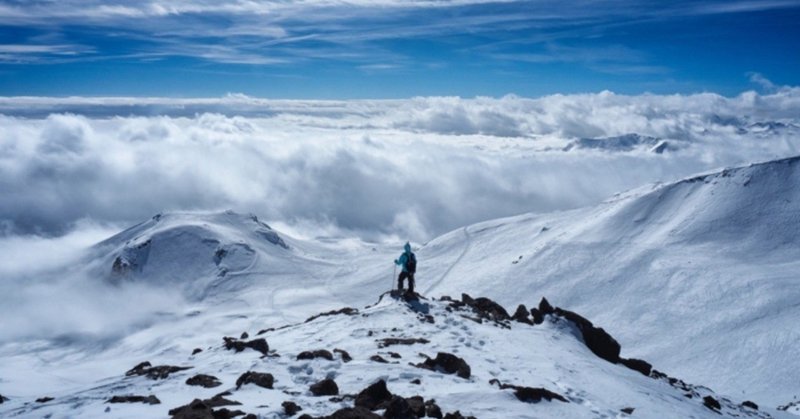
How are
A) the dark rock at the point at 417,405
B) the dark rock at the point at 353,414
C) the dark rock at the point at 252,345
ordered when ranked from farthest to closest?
the dark rock at the point at 252,345, the dark rock at the point at 417,405, the dark rock at the point at 353,414

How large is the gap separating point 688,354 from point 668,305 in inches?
476

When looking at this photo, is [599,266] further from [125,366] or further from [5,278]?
[5,278]

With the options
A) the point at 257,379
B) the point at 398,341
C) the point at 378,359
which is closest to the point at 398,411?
the point at 257,379

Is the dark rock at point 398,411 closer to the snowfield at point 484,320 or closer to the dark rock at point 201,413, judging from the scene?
the snowfield at point 484,320

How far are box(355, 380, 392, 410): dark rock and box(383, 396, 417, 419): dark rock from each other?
0.64m

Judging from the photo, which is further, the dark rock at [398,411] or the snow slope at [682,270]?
the snow slope at [682,270]

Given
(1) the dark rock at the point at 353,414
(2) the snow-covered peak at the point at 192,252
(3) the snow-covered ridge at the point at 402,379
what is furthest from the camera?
(2) the snow-covered peak at the point at 192,252

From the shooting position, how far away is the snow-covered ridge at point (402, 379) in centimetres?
1244

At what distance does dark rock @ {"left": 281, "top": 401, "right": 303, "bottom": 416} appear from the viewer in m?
11.6

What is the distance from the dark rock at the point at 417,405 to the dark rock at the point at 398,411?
0.16m

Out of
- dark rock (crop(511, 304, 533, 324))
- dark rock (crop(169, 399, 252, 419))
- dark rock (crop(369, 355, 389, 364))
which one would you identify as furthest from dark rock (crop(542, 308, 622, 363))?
dark rock (crop(169, 399, 252, 419))

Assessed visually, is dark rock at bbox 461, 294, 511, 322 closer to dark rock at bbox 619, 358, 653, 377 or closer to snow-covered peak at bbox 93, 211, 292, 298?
dark rock at bbox 619, 358, 653, 377

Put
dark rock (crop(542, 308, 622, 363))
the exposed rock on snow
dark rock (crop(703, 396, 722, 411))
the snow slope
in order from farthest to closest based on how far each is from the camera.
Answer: the snow slope
dark rock (crop(542, 308, 622, 363))
dark rock (crop(703, 396, 722, 411))
the exposed rock on snow

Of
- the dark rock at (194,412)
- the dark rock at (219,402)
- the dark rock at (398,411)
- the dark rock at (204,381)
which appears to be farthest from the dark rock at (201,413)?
the dark rock at (398,411)
